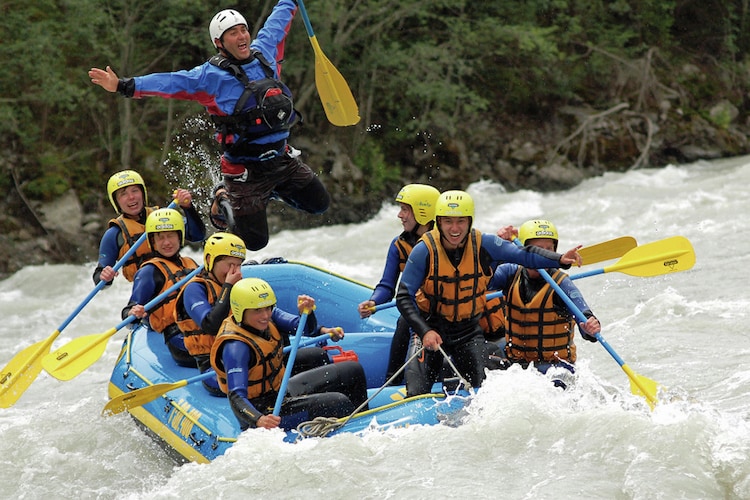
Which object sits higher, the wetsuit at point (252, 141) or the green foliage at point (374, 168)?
the wetsuit at point (252, 141)

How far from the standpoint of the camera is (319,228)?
43.7 ft

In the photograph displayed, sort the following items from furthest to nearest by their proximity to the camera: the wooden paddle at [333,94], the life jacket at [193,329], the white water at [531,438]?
1. the wooden paddle at [333,94]
2. the life jacket at [193,329]
3. the white water at [531,438]

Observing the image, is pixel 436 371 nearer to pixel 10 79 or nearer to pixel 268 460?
pixel 268 460

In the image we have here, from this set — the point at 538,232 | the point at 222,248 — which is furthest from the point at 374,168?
the point at 538,232

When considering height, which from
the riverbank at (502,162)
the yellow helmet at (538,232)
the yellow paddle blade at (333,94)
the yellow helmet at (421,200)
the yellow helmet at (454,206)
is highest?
the yellow paddle blade at (333,94)

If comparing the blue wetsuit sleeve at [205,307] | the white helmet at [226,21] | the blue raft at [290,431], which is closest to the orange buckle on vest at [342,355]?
the blue raft at [290,431]

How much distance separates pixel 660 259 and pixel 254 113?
2.46 m

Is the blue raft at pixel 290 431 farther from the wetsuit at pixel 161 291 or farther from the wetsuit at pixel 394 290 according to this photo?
the wetsuit at pixel 394 290

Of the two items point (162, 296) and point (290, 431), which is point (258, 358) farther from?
point (162, 296)

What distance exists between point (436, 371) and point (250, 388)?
3.34ft

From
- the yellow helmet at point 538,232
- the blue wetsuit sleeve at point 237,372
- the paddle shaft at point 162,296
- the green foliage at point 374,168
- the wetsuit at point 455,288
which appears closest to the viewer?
the blue wetsuit sleeve at point 237,372

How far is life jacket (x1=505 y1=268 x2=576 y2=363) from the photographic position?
5.49 m

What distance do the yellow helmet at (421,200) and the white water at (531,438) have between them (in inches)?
47.9

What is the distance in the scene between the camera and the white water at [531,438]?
4727 millimetres
